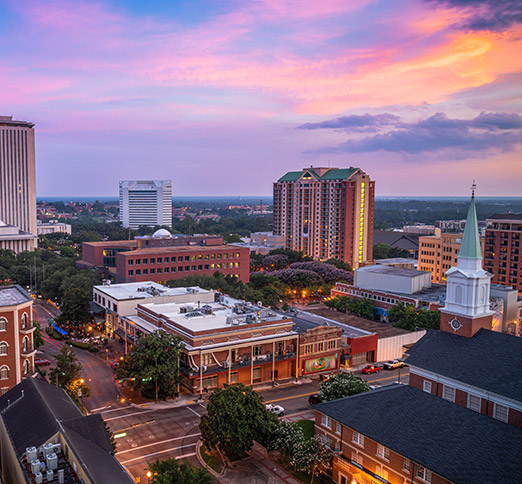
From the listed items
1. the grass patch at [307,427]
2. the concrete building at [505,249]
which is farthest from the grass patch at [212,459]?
the concrete building at [505,249]

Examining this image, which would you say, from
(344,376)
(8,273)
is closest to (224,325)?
(344,376)

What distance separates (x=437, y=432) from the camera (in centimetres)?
3594

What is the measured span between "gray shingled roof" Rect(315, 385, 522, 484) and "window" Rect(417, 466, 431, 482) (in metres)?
0.95

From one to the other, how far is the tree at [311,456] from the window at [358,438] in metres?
2.46

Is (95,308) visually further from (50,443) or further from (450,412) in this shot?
(450,412)

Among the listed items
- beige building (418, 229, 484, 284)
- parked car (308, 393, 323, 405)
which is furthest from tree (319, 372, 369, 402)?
beige building (418, 229, 484, 284)

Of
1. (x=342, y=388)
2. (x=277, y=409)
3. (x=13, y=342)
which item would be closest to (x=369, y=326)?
(x=277, y=409)

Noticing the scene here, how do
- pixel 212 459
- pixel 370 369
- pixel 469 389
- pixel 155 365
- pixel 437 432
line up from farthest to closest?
pixel 370 369 → pixel 155 365 → pixel 212 459 → pixel 469 389 → pixel 437 432

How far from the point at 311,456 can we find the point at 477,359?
18.0m

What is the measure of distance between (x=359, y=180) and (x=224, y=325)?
115m

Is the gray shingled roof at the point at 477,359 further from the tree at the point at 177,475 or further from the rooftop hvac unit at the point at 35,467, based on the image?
the rooftop hvac unit at the point at 35,467

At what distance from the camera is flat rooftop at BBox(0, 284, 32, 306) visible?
5230 cm

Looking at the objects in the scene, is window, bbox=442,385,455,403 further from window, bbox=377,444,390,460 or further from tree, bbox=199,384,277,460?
tree, bbox=199,384,277,460

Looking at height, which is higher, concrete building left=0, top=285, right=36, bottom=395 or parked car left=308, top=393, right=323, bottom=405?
concrete building left=0, top=285, right=36, bottom=395
